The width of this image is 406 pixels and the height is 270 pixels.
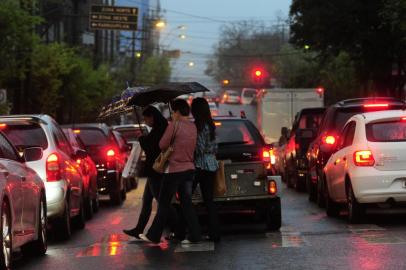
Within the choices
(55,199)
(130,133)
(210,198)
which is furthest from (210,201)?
(130,133)

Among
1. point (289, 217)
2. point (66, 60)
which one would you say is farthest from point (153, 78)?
point (289, 217)

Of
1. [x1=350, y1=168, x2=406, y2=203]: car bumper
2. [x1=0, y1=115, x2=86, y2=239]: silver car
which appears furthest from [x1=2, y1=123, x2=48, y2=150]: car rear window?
[x1=350, y1=168, x2=406, y2=203]: car bumper

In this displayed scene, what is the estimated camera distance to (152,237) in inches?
415

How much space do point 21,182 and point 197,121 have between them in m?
2.60

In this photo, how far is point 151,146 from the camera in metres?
10.8

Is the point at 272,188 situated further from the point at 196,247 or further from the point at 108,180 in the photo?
the point at 108,180

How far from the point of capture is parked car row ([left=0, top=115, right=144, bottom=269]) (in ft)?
27.5

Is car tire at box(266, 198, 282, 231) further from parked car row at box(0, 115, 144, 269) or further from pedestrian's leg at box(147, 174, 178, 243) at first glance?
parked car row at box(0, 115, 144, 269)

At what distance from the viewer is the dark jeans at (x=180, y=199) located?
33.7 feet

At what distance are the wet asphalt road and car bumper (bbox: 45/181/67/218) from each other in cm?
44

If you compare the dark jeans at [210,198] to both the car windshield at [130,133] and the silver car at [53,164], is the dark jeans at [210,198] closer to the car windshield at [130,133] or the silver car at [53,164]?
the silver car at [53,164]

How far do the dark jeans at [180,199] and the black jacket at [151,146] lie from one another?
0.45 meters

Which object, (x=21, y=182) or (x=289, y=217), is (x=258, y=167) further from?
(x=21, y=182)

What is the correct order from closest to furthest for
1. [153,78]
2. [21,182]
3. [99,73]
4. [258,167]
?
1. [21,182]
2. [258,167]
3. [99,73]
4. [153,78]
